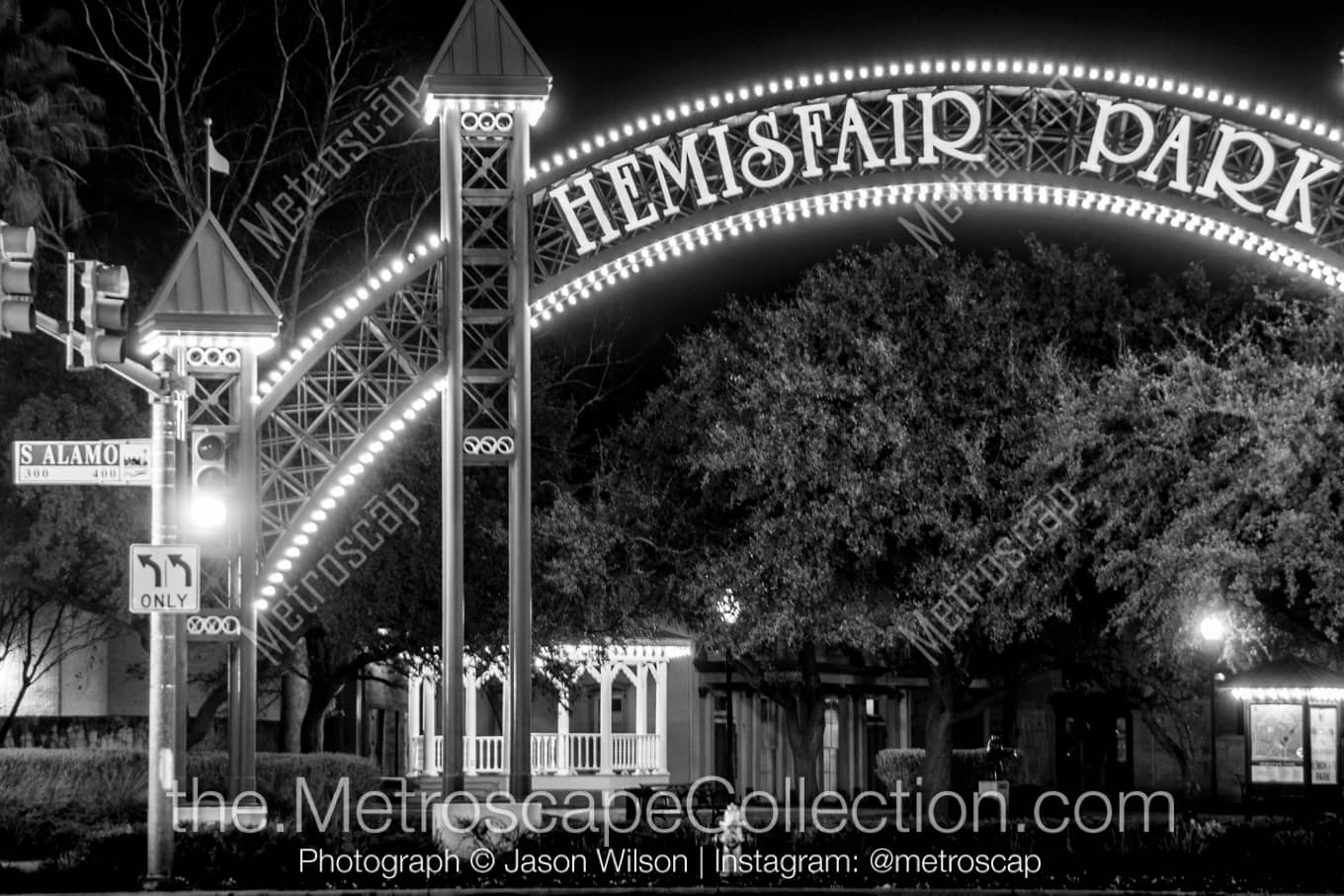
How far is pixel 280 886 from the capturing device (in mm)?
18406

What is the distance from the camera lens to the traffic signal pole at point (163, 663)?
1783 centimetres

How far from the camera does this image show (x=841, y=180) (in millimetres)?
21750

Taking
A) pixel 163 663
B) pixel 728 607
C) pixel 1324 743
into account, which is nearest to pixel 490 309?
pixel 163 663

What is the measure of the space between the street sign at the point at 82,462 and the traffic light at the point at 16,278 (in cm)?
292

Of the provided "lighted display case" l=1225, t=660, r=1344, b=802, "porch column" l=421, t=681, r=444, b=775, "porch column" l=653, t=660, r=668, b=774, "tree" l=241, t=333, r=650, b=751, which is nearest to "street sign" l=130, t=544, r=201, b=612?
"tree" l=241, t=333, r=650, b=751

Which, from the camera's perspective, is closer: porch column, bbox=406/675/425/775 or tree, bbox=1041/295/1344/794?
tree, bbox=1041/295/1344/794

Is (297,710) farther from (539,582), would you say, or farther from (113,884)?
(113,884)

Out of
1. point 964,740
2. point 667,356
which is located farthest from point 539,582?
point 964,740

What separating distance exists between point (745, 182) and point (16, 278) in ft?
30.4

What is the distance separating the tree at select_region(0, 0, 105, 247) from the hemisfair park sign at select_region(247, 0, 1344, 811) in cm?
1182

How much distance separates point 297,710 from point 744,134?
2111 centimetres

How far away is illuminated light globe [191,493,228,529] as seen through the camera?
1883 centimetres

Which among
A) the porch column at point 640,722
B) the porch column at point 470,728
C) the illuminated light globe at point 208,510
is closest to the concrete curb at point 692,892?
the illuminated light globe at point 208,510

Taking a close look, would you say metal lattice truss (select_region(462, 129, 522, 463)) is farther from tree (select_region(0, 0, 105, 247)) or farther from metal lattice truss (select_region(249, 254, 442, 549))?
tree (select_region(0, 0, 105, 247))
